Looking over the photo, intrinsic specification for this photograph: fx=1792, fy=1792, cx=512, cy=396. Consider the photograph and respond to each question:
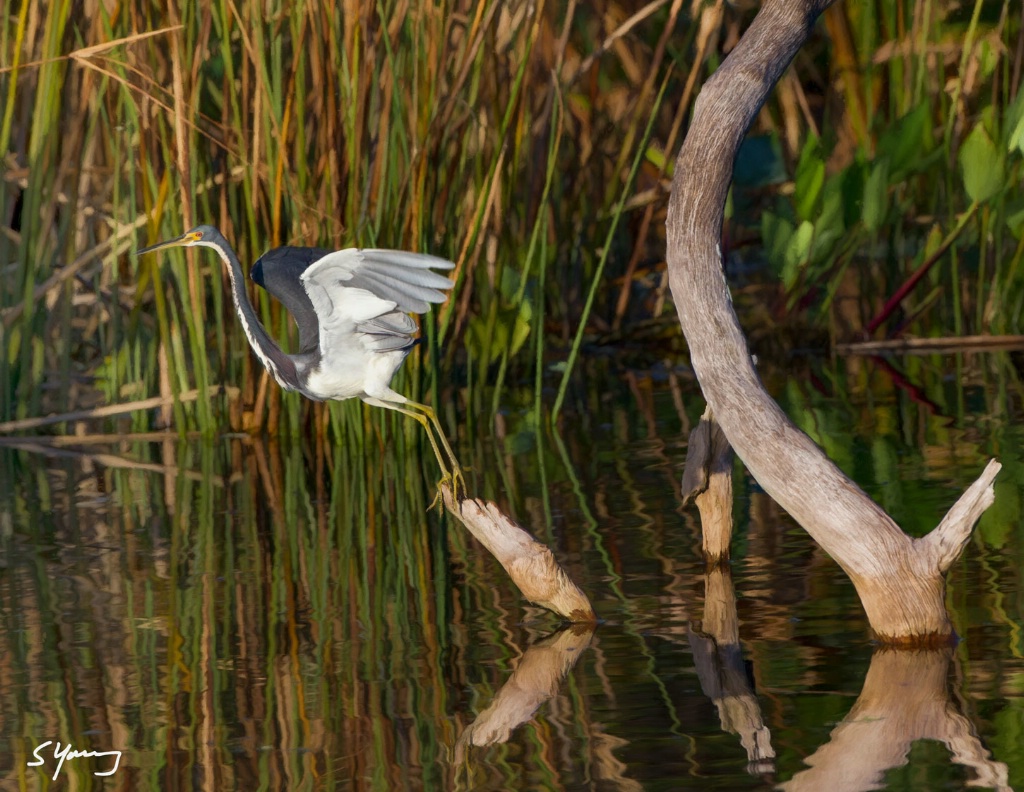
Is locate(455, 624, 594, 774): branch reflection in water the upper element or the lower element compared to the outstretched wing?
lower

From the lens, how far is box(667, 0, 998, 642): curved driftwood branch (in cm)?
362

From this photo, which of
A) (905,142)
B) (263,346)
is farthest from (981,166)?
(263,346)

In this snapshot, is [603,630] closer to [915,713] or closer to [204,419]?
[915,713]

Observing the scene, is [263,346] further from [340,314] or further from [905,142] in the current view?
[905,142]

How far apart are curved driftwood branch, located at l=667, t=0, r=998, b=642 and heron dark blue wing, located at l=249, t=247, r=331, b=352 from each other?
35.7 inches

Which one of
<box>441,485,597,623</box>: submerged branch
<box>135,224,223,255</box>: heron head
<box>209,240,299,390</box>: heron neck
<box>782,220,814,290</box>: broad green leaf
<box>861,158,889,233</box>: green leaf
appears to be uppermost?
<box>861,158,889,233</box>: green leaf

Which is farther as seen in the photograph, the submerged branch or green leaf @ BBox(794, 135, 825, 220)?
green leaf @ BBox(794, 135, 825, 220)

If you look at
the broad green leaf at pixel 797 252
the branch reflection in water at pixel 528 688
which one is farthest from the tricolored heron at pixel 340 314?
the broad green leaf at pixel 797 252

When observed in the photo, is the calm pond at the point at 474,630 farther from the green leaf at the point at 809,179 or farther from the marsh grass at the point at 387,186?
the green leaf at the point at 809,179

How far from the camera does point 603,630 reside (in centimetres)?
407

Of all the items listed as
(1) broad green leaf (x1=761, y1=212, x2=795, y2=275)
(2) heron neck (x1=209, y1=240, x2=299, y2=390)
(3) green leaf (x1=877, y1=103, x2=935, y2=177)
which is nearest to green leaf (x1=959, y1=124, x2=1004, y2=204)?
(3) green leaf (x1=877, y1=103, x2=935, y2=177)

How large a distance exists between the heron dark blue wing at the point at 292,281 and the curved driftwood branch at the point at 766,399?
906 millimetres

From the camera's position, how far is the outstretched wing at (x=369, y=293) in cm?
396
